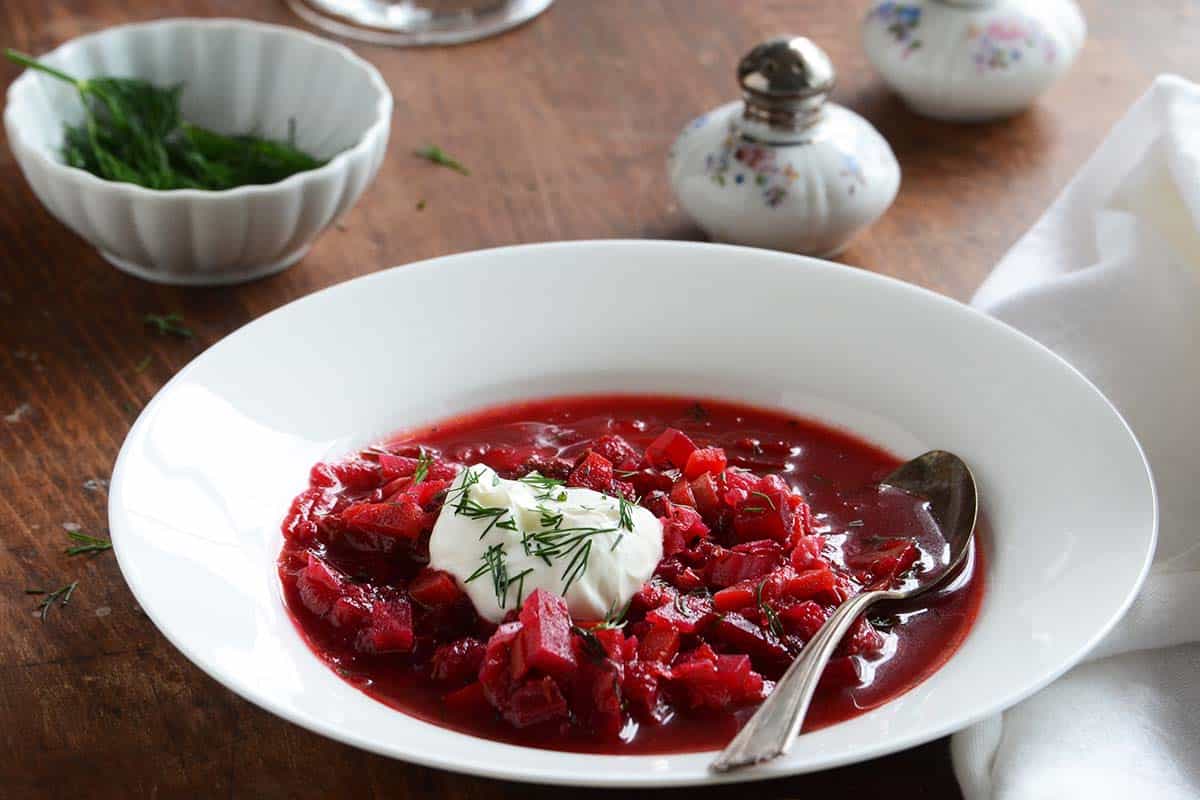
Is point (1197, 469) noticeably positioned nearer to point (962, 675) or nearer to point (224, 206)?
point (962, 675)

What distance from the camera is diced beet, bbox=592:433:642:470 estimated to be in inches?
99.2

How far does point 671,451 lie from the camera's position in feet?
8.30

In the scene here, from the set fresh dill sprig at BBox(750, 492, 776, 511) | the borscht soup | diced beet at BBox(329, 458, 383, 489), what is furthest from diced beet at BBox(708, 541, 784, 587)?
diced beet at BBox(329, 458, 383, 489)

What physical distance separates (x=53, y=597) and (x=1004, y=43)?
2.89m

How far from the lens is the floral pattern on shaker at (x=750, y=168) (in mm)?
3322

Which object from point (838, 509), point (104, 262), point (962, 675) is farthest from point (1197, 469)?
point (104, 262)

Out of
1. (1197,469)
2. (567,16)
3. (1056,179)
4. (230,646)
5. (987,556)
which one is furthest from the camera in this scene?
(567,16)

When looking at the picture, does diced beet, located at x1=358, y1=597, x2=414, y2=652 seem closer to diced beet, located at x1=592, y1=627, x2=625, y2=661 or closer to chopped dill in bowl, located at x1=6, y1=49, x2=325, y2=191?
diced beet, located at x1=592, y1=627, x2=625, y2=661

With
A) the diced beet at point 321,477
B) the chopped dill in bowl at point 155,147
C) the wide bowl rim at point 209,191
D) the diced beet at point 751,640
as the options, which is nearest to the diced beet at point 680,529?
the diced beet at point 751,640

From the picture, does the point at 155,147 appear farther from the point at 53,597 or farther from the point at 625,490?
the point at 625,490

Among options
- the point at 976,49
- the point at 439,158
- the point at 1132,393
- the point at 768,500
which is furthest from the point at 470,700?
the point at 976,49

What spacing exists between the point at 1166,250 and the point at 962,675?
135cm

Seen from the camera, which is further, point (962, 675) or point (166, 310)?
point (166, 310)

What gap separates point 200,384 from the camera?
2.49 m
